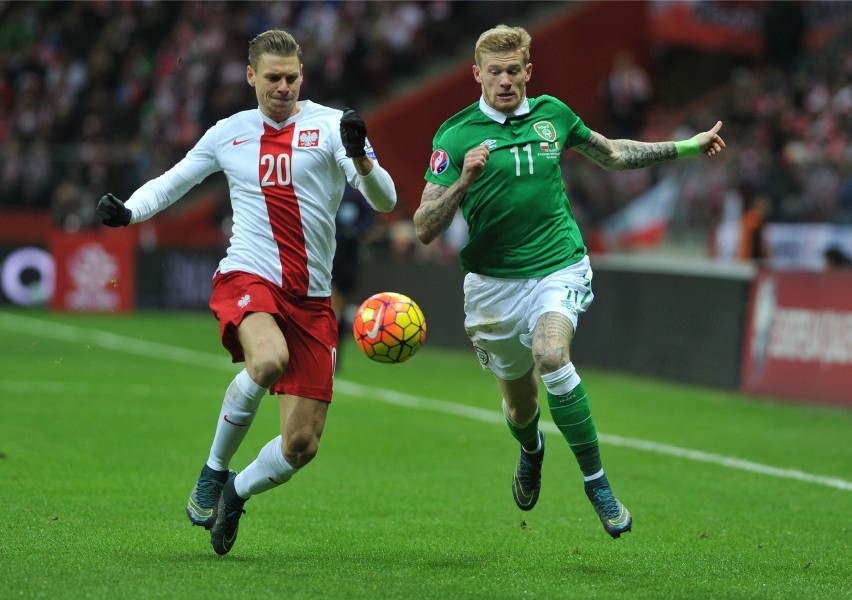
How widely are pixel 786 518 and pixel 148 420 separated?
20.1 feet

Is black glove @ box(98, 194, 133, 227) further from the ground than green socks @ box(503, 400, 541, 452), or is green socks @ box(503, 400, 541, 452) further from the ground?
black glove @ box(98, 194, 133, 227)

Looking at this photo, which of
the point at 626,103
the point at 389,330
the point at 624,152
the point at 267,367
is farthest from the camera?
the point at 626,103

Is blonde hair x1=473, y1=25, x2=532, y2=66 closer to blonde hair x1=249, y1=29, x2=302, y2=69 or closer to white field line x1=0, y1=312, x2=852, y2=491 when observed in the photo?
blonde hair x1=249, y1=29, x2=302, y2=69

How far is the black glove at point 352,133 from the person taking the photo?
6375 millimetres

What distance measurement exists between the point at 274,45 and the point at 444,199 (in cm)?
112

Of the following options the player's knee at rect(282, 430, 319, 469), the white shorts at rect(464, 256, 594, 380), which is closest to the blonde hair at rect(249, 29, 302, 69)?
the white shorts at rect(464, 256, 594, 380)

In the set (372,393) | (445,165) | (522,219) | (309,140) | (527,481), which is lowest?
(372,393)

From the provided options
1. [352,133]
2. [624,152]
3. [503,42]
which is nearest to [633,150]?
[624,152]

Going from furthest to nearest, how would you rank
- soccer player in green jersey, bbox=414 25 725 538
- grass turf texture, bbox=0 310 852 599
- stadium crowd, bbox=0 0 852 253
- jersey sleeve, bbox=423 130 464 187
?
stadium crowd, bbox=0 0 852 253 → jersey sleeve, bbox=423 130 464 187 → soccer player in green jersey, bbox=414 25 725 538 → grass turf texture, bbox=0 310 852 599

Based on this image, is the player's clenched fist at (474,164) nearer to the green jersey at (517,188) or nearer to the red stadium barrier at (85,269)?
the green jersey at (517,188)

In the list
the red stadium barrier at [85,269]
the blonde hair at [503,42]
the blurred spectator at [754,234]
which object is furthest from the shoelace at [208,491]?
the red stadium barrier at [85,269]

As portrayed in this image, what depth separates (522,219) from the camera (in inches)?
283

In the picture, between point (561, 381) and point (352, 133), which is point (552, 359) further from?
point (352, 133)

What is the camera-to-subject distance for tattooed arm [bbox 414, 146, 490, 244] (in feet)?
21.6
